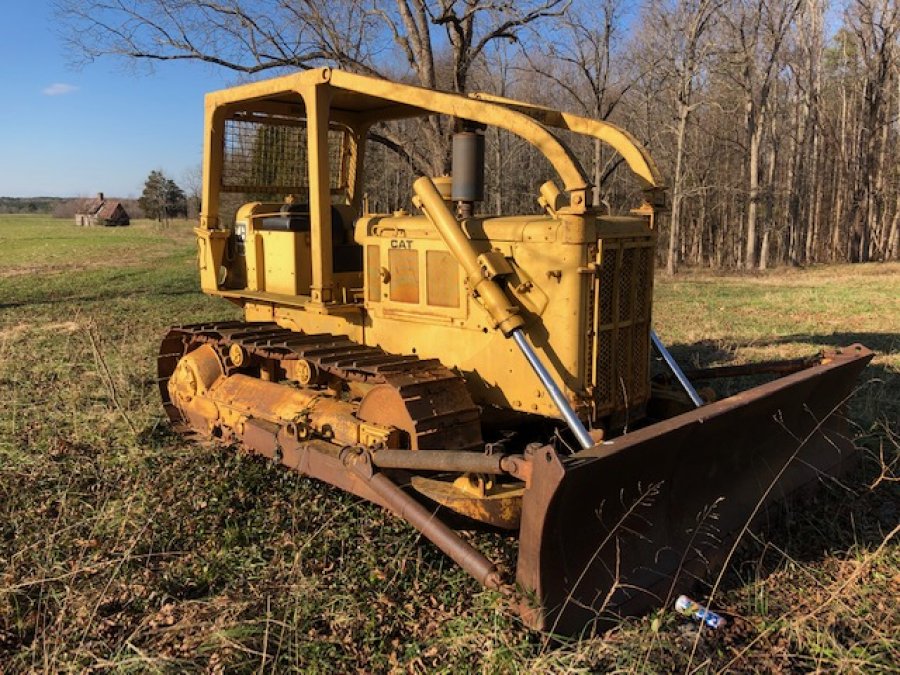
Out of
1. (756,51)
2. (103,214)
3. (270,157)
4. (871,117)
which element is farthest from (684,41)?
(103,214)

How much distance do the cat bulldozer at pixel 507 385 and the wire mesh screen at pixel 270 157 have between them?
Answer: 24cm

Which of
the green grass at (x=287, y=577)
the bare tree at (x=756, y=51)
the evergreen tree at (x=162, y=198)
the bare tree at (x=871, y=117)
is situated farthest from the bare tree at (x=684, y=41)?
the evergreen tree at (x=162, y=198)

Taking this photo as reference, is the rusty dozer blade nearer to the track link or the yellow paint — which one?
the yellow paint

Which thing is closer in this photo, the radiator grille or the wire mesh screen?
the radiator grille

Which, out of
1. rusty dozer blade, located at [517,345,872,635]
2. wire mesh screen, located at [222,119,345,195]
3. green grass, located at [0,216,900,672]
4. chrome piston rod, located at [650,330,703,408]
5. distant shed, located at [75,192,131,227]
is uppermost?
distant shed, located at [75,192,131,227]

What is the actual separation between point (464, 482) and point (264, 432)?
188cm

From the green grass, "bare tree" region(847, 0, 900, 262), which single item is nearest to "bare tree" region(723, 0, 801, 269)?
"bare tree" region(847, 0, 900, 262)

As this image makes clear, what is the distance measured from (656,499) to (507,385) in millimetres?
1212

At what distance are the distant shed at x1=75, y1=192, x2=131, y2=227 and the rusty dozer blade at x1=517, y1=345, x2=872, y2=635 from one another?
73317 mm

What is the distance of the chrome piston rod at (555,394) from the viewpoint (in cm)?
400

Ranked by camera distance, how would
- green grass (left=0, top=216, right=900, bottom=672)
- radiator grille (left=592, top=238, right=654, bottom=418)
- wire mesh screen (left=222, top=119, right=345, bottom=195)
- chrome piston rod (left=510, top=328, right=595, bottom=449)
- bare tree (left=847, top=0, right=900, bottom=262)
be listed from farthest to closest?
bare tree (left=847, top=0, right=900, bottom=262)
wire mesh screen (left=222, top=119, right=345, bottom=195)
radiator grille (left=592, top=238, right=654, bottom=418)
chrome piston rod (left=510, top=328, right=595, bottom=449)
green grass (left=0, top=216, right=900, bottom=672)

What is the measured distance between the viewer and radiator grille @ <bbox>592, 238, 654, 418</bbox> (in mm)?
4582

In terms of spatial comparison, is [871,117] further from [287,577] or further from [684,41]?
[287,577]

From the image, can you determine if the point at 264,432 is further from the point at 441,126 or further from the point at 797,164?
the point at 797,164
